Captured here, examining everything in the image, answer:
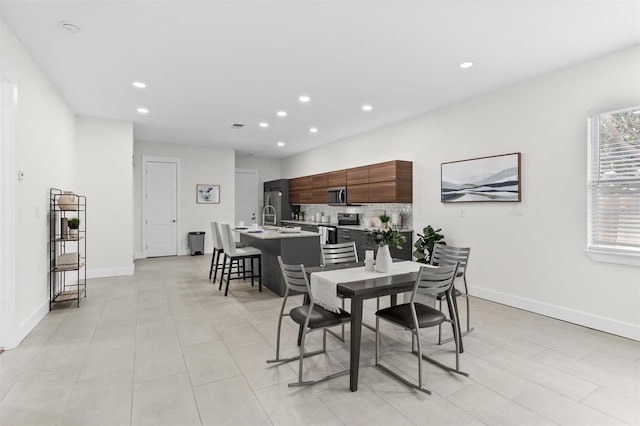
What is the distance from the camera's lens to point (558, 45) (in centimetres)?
317

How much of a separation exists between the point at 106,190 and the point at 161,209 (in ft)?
7.52

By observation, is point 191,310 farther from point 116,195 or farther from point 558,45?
point 558,45

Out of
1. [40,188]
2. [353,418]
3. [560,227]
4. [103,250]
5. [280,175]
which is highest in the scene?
[280,175]

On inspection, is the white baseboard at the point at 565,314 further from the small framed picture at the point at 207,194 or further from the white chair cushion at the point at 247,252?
the small framed picture at the point at 207,194

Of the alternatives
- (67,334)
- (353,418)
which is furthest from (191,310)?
(353,418)

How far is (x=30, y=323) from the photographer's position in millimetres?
3332

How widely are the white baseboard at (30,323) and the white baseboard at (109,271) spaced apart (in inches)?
76.4

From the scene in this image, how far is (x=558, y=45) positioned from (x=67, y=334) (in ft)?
17.9

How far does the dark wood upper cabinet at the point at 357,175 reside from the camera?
20.8ft

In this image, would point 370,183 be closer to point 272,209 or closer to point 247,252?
point 247,252

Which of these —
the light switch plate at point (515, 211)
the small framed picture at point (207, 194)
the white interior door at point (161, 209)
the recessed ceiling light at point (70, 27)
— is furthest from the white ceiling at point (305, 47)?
the small framed picture at point (207, 194)

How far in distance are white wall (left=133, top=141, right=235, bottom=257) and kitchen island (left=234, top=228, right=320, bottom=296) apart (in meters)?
3.97

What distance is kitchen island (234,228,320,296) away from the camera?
4.58 metres

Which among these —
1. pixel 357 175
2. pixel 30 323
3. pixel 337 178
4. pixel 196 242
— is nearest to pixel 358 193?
pixel 357 175
